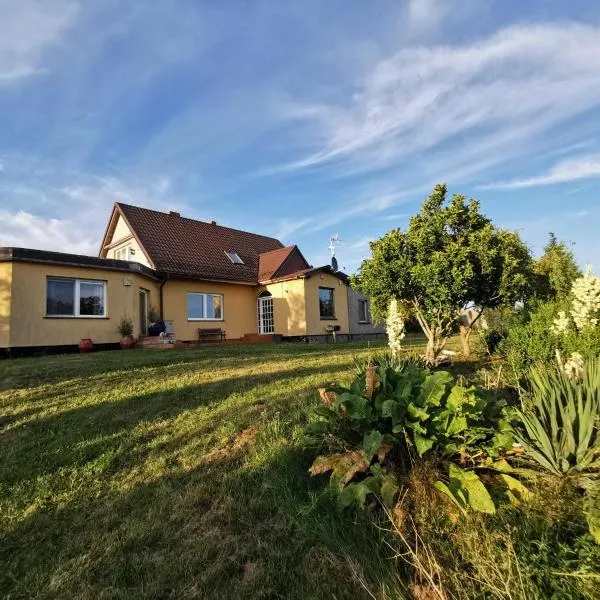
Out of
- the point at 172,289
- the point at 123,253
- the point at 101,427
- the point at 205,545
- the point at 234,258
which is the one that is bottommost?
the point at 205,545

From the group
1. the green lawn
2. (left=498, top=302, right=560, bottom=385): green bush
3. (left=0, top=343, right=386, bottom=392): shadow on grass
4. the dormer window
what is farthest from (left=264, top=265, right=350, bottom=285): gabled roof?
the green lawn

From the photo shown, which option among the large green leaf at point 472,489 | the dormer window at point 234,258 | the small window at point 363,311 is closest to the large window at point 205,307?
the dormer window at point 234,258

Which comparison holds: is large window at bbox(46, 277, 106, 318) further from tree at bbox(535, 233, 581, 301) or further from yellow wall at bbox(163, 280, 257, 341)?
tree at bbox(535, 233, 581, 301)

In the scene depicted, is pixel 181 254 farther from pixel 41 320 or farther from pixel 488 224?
pixel 488 224

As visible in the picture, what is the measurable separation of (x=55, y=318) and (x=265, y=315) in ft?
29.6

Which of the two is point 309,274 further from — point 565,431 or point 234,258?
point 565,431

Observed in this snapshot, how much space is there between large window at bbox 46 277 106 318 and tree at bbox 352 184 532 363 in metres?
10.1

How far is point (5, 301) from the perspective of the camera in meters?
12.3

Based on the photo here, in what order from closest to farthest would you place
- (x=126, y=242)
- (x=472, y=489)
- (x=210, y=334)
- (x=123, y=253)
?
1. (x=472, y=489)
2. (x=210, y=334)
3. (x=126, y=242)
4. (x=123, y=253)

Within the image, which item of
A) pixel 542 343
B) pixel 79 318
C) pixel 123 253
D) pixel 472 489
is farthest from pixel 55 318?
pixel 472 489

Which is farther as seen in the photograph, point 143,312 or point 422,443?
point 143,312

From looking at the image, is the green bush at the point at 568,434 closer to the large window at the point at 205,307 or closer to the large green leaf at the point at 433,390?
the large green leaf at the point at 433,390

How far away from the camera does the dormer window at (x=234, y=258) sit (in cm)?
1988

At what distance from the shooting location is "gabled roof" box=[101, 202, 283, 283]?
1720cm
